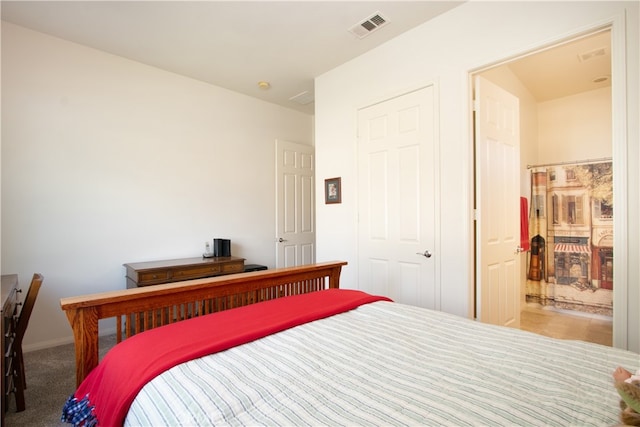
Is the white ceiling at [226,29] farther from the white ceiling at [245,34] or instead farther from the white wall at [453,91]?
the white wall at [453,91]

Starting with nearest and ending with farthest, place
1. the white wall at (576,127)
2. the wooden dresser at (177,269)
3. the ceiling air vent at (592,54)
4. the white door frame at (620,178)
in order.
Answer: the white door frame at (620,178) → the wooden dresser at (177,269) → the ceiling air vent at (592,54) → the white wall at (576,127)

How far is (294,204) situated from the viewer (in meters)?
4.82

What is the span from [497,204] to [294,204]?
281 cm

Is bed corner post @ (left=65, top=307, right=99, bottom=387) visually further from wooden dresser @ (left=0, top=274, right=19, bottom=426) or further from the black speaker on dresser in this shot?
the black speaker on dresser

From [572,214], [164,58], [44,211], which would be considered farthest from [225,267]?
[572,214]

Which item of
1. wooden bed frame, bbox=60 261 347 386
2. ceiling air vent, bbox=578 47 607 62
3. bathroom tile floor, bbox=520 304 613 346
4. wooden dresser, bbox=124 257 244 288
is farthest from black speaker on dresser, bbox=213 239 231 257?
ceiling air vent, bbox=578 47 607 62

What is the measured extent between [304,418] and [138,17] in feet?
10.5

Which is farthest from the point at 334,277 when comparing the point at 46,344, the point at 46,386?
the point at 46,344

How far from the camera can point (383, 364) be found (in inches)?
45.9

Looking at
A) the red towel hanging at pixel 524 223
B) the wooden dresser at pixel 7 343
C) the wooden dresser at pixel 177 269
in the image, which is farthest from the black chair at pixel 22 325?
the red towel hanging at pixel 524 223

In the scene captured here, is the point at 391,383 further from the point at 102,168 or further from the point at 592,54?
the point at 592,54

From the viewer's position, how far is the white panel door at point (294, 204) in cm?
464

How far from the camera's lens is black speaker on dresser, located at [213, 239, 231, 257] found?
3863mm

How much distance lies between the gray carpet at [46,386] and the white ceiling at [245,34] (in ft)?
9.39
